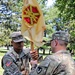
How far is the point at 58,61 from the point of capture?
3.62 metres

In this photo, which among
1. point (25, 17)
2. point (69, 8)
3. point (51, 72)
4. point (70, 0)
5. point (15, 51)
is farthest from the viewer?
point (69, 8)

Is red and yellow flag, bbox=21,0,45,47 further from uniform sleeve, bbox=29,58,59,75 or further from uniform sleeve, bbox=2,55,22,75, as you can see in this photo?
uniform sleeve, bbox=29,58,59,75

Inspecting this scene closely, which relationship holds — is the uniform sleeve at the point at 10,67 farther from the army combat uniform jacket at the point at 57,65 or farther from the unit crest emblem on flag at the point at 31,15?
the army combat uniform jacket at the point at 57,65

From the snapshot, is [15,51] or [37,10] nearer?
[15,51]

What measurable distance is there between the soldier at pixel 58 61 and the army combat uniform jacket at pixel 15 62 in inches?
44.9

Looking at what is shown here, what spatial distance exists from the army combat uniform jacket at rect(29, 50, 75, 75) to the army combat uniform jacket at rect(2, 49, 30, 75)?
3.93 ft

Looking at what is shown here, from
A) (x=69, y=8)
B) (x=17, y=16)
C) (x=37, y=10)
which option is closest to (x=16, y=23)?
(x=17, y=16)

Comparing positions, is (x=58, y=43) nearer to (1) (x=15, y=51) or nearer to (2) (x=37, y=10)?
(1) (x=15, y=51)

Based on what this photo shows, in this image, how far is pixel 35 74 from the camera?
3.73 meters

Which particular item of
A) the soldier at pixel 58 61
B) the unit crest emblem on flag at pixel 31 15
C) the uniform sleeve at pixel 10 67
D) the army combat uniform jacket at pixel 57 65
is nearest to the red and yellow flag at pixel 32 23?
the unit crest emblem on flag at pixel 31 15

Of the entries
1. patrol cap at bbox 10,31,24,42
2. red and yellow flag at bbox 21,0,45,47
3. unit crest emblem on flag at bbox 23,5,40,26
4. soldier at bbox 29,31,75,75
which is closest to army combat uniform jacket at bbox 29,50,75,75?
soldier at bbox 29,31,75,75

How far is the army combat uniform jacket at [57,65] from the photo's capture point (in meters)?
3.57

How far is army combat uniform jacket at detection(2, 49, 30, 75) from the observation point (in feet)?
15.9

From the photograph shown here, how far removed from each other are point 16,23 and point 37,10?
45.4 m
